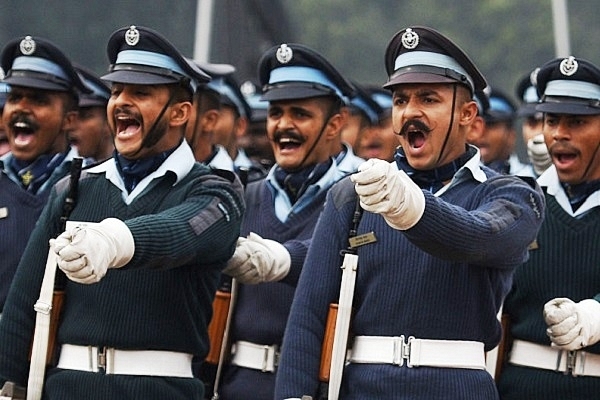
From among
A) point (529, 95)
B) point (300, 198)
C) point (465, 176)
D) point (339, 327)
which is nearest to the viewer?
point (339, 327)

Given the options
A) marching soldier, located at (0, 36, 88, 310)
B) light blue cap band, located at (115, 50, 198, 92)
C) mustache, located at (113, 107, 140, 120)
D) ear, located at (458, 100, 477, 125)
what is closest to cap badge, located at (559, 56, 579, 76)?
ear, located at (458, 100, 477, 125)

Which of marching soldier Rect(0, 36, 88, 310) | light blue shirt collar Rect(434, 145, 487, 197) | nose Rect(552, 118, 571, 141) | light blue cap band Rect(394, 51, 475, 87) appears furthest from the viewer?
marching soldier Rect(0, 36, 88, 310)

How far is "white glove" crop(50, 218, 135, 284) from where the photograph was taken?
6.18 m

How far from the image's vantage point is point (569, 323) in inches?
282

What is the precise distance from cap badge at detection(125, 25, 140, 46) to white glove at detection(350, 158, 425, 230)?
1734 millimetres

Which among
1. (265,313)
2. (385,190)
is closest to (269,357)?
(265,313)

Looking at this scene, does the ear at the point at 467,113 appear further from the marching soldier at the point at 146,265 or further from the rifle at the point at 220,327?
the rifle at the point at 220,327

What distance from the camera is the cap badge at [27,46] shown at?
28.6 ft

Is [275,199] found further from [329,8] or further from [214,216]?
[329,8]

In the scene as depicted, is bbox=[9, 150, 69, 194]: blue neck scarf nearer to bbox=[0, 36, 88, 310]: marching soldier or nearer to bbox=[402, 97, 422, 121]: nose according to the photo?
bbox=[0, 36, 88, 310]: marching soldier

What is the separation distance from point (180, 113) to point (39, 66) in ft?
4.81

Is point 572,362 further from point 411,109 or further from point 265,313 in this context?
point 411,109

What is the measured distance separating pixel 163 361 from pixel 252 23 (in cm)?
995

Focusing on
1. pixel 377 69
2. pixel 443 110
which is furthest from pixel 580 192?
pixel 377 69
